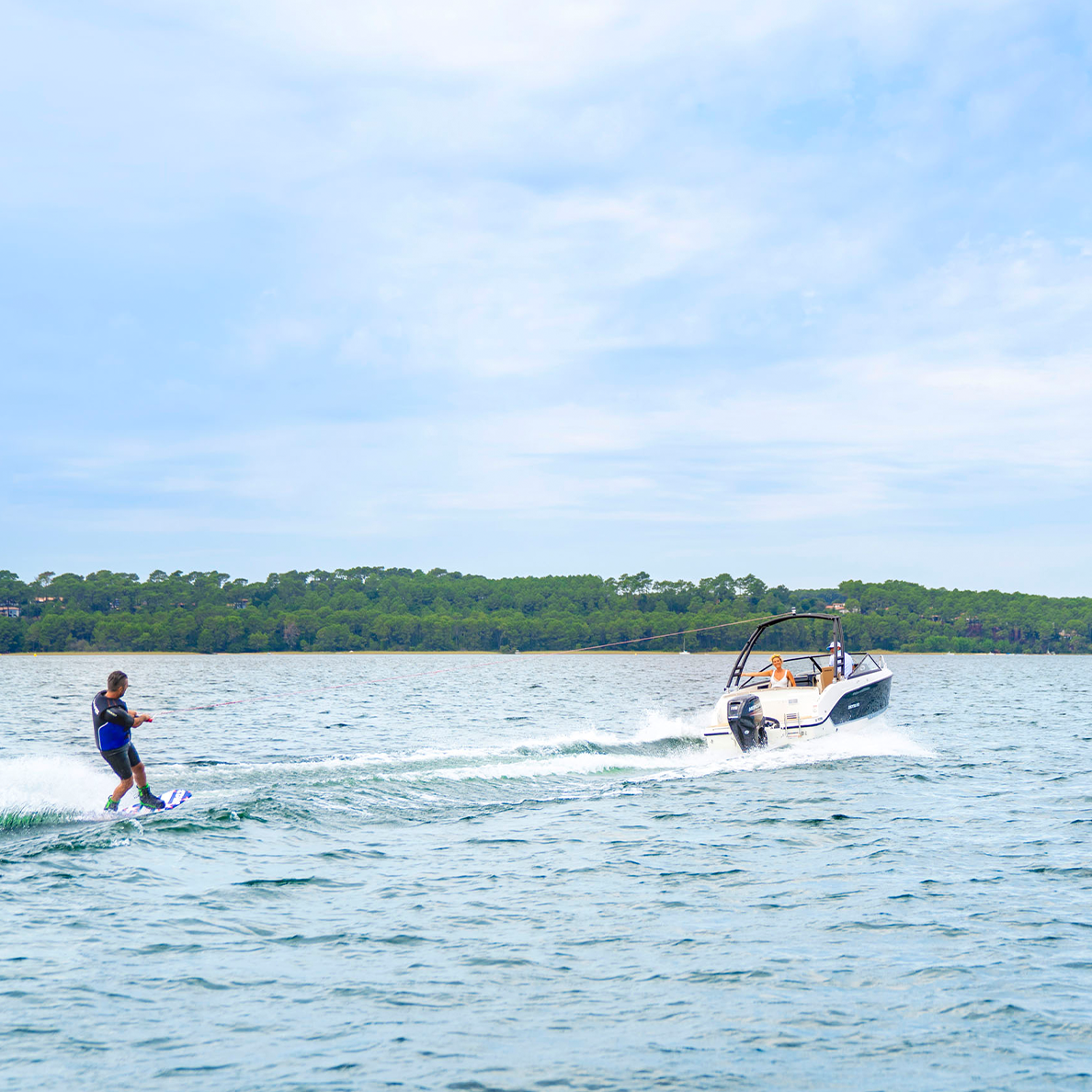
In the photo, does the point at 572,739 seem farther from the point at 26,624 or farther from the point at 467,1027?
the point at 26,624

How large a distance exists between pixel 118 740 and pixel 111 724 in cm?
23

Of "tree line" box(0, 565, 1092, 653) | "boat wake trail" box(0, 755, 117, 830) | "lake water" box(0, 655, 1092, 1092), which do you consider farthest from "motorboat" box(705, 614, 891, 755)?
"tree line" box(0, 565, 1092, 653)

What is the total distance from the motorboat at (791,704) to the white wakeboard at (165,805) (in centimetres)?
1036

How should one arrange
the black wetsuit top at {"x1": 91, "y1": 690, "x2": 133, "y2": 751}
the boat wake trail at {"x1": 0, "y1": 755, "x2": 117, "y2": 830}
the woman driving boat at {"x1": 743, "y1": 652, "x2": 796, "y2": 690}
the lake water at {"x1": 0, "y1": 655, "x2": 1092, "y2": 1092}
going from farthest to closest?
the woman driving boat at {"x1": 743, "y1": 652, "x2": 796, "y2": 690}
the black wetsuit top at {"x1": 91, "y1": 690, "x2": 133, "y2": 751}
the boat wake trail at {"x1": 0, "y1": 755, "x2": 117, "y2": 830}
the lake water at {"x1": 0, "y1": 655, "x2": 1092, "y2": 1092}

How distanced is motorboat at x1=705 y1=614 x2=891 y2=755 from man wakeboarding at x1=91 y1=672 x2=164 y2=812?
11.1 metres

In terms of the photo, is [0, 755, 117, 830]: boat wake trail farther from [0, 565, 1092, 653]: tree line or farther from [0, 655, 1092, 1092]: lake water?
[0, 565, 1092, 653]: tree line

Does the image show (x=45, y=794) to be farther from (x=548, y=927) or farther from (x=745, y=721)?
(x=745, y=721)

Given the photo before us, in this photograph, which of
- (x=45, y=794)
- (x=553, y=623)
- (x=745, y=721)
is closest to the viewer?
(x=45, y=794)

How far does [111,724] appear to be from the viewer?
14.3 meters

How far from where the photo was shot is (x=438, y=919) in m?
9.90

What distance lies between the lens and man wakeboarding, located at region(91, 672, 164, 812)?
14281 millimetres

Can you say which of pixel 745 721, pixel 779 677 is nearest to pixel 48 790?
pixel 745 721

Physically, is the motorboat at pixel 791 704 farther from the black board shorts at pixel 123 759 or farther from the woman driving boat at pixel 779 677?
the black board shorts at pixel 123 759

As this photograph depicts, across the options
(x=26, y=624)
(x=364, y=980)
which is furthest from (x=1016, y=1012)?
(x=26, y=624)
